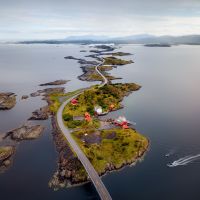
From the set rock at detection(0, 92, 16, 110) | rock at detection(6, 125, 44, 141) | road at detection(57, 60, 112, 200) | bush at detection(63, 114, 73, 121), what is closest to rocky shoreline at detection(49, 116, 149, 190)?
road at detection(57, 60, 112, 200)

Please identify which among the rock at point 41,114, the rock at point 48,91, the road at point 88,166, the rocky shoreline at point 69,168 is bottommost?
the rock at point 48,91

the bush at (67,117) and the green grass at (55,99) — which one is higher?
the bush at (67,117)

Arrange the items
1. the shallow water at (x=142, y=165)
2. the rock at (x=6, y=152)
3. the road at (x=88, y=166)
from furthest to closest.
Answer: the rock at (x=6, y=152) → the shallow water at (x=142, y=165) → the road at (x=88, y=166)

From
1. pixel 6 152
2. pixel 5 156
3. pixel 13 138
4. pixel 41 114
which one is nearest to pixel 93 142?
pixel 6 152

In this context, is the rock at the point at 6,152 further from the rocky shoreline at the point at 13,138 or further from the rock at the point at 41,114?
the rock at the point at 41,114

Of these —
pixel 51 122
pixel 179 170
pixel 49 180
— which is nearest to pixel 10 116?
pixel 51 122

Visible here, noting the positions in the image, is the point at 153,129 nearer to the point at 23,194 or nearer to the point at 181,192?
the point at 181,192

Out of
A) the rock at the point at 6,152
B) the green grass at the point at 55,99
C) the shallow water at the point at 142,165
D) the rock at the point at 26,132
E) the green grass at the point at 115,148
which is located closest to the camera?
the shallow water at the point at 142,165

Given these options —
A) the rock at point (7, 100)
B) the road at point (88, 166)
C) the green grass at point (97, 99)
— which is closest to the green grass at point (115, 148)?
the road at point (88, 166)

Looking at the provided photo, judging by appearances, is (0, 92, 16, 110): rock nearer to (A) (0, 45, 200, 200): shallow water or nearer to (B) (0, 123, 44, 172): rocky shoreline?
(A) (0, 45, 200, 200): shallow water
